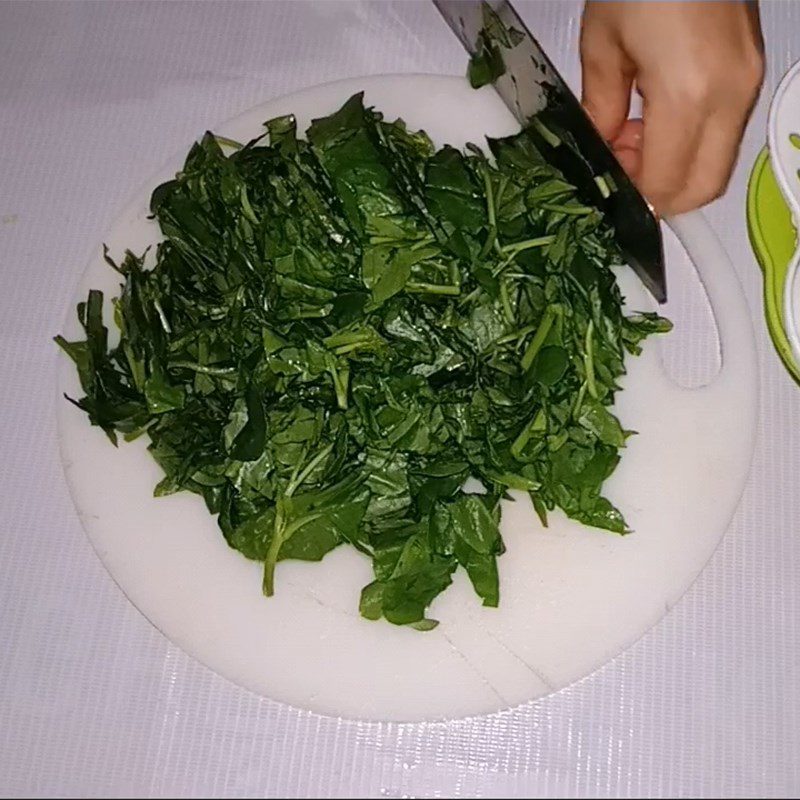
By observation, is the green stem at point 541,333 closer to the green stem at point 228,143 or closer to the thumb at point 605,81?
the thumb at point 605,81

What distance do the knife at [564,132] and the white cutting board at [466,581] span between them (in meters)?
0.17

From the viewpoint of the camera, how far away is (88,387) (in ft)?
4.33

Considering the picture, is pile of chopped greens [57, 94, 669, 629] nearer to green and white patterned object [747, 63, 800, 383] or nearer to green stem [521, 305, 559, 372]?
green stem [521, 305, 559, 372]

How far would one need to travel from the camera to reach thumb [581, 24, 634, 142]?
4.02ft

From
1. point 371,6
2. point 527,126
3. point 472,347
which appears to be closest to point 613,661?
point 472,347

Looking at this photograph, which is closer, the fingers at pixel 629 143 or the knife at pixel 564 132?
the knife at pixel 564 132

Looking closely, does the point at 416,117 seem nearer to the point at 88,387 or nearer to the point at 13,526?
the point at 88,387

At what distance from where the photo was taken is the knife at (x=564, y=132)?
1223 mm

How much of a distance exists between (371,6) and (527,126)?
1.63 feet

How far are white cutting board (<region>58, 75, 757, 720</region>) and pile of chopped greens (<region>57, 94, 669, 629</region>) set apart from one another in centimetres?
5

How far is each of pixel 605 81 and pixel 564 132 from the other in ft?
0.29

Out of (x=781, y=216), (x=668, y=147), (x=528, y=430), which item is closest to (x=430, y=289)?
(x=528, y=430)

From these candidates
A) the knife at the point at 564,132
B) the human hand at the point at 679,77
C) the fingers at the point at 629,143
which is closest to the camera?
the human hand at the point at 679,77

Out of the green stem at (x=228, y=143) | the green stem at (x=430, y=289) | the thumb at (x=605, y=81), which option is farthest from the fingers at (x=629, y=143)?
the green stem at (x=228, y=143)
